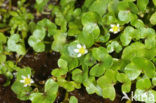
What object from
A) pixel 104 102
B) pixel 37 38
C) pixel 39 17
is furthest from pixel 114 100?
pixel 39 17

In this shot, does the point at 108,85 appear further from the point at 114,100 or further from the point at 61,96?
the point at 61,96

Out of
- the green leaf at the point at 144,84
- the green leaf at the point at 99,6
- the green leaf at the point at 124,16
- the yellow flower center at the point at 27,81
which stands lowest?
the yellow flower center at the point at 27,81

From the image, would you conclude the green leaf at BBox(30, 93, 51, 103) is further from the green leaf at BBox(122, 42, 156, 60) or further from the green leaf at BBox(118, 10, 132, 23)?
the green leaf at BBox(118, 10, 132, 23)

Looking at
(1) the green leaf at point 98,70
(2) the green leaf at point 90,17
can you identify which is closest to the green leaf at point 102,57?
(1) the green leaf at point 98,70

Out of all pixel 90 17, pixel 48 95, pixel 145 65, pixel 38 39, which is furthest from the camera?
pixel 38 39

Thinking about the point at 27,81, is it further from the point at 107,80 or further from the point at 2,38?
the point at 107,80

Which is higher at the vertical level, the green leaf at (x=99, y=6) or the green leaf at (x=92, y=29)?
the green leaf at (x=99, y=6)

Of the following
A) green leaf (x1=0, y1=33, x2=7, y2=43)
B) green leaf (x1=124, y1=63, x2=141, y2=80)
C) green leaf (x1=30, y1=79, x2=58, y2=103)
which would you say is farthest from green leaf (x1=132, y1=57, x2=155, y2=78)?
green leaf (x1=0, y1=33, x2=7, y2=43)

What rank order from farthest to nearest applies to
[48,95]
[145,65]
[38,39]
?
[38,39] → [48,95] → [145,65]

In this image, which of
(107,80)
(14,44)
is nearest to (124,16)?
(107,80)

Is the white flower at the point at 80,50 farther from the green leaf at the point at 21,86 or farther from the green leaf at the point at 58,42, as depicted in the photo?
the green leaf at the point at 21,86

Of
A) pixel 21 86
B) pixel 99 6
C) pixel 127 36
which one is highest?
pixel 99 6
